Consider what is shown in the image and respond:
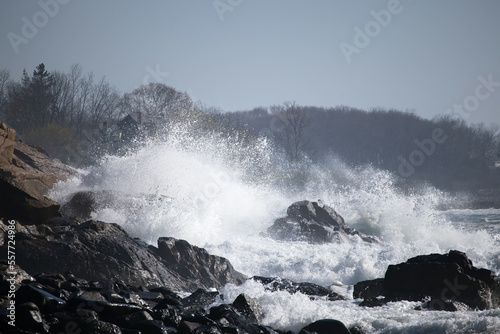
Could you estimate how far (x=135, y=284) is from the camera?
10414 millimetres

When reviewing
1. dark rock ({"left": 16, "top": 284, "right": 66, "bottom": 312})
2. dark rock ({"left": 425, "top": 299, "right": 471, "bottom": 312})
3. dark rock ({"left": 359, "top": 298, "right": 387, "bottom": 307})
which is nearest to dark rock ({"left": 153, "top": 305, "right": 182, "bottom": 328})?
dark rock ({"left": 16, "top": 284, "right": 66, "bottom": 312})

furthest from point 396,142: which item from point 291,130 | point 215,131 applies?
point 215,131

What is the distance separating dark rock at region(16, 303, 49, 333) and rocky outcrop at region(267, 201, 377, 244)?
1504cm

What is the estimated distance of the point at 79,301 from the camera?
6.98m

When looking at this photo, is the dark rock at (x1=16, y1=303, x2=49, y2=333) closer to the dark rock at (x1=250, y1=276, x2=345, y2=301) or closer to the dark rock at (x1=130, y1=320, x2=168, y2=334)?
the dark rock at (x1=130, y1=320, x2=168, y2=334)

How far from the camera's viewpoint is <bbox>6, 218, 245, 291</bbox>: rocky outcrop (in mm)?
10086

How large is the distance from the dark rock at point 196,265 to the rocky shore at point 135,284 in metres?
0.03

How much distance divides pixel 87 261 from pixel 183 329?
4.33m

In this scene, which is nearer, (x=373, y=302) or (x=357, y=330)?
(x=357, y=330)

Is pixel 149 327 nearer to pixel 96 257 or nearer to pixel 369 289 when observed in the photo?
pixel 96 257

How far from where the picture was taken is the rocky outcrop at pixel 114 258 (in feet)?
33.1

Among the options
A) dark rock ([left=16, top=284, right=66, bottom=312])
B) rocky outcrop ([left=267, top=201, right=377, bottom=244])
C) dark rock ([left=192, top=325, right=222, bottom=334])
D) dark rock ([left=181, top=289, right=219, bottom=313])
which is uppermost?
dark rock ([left=16, top=284, right=66, bottom=312])

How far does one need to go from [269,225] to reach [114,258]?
13.9 m

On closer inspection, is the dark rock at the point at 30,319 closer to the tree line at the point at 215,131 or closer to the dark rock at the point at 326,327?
the dark rock at the point at 326,327
